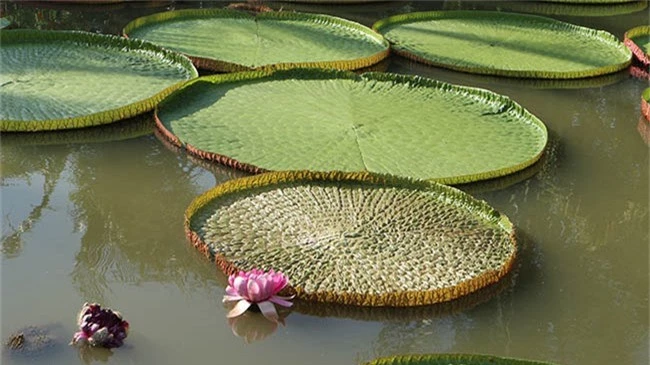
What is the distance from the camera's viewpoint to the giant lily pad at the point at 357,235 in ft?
8.09

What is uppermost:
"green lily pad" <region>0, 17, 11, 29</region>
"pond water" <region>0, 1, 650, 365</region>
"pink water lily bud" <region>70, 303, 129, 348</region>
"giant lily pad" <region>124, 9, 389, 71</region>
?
"green lily pad" <region>0, 17, 11, 29</region>

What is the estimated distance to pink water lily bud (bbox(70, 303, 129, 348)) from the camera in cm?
213

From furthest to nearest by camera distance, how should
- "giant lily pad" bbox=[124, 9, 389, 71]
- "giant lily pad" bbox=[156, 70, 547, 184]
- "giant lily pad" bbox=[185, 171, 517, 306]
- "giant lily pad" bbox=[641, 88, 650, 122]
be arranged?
"giant lily pad" bbox=[124, 9, 389, 71], "giant lily pad" bbox=[641, 88, 650, 122], "giant lily pad" bbox=[156, 70, 547, 184], "giant lily pad" bbox=[185, 171, 517, 306]

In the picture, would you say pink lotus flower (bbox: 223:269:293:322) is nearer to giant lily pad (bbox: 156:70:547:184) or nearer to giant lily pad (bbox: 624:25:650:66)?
giant lily pad (bbox: 156:70:547:184)

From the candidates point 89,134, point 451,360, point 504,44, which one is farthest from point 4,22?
point 451,360

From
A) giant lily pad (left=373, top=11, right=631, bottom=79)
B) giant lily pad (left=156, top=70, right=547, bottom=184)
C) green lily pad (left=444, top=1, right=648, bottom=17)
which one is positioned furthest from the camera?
green lily pad (left=444, top=1, right=648, bottom=17)

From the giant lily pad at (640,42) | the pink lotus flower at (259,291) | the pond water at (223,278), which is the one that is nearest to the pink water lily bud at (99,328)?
the pond water at (223,278)

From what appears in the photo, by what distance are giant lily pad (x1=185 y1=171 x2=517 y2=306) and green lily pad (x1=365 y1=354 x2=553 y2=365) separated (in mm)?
303

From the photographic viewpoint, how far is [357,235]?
2676mm

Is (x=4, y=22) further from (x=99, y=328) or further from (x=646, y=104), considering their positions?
(x=646, y=104)

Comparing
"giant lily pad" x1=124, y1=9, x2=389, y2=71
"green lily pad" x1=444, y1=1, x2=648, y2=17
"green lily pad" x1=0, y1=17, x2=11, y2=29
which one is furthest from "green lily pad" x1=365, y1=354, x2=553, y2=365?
"green lily pad" x1=444, y1=1, x2=648, y2=17

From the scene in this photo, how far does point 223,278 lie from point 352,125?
1109 mm

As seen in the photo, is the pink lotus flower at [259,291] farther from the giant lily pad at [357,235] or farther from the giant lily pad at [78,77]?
the giant lily pad at [78,77]

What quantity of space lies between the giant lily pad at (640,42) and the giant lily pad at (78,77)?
7.21 ft
